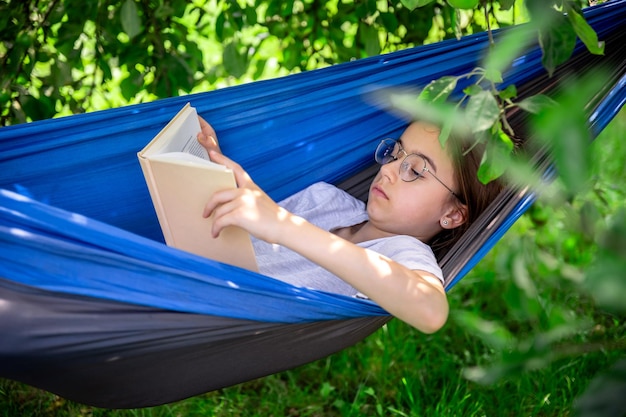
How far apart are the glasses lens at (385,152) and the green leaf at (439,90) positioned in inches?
36.2

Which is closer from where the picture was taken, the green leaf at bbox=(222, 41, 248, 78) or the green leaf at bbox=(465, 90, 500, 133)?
the green leaf at bbox=(465, 90, 500, 133)

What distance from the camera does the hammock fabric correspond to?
1.26 meters

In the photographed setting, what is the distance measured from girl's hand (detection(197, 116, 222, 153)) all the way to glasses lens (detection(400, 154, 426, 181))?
1.58ft

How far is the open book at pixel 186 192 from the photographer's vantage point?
1.44 metres

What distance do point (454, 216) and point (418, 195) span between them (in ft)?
0.43

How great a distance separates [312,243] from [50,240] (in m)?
0.48

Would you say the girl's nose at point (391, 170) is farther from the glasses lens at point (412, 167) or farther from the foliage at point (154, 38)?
the foliage at point (154, 38)

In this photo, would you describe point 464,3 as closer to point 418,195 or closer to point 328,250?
point 328,250

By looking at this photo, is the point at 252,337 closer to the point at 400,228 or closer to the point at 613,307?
the point at 400,228

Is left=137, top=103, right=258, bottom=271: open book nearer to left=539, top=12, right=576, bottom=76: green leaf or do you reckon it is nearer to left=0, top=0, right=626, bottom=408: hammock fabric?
left=0, top=0, right=626, bottom=408: hammock fabric

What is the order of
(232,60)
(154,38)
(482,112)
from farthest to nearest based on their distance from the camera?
(154,38)
(232,60)
(482,112)

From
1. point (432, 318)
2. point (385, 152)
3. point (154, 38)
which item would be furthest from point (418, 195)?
point (154, 38)

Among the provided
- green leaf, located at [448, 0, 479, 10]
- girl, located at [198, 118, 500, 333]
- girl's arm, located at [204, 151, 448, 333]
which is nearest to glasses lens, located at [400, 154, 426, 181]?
girl, located at [198, 118, 500, 333]

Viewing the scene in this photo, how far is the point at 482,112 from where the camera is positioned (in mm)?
888
